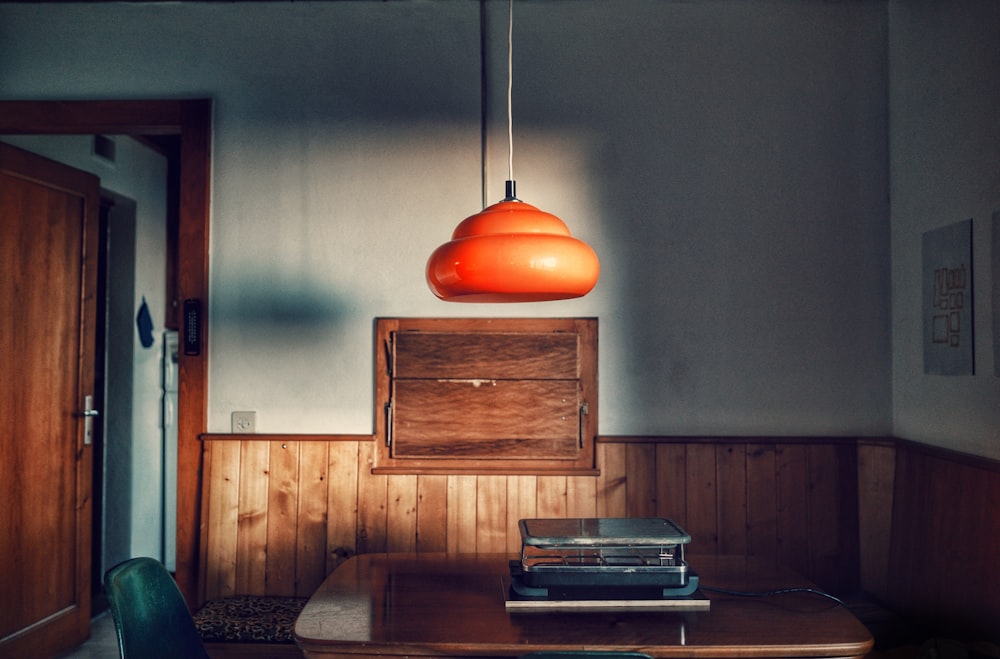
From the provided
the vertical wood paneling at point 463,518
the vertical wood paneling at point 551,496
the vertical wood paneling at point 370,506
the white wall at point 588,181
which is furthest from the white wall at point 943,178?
the vertical wood paneling at point 370,506

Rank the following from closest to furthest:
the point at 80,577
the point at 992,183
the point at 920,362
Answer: the point at 992,183 → the point at 920,362 → the point at 80,577

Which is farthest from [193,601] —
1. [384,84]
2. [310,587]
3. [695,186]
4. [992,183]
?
[992,183]

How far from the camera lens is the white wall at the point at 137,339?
455cm

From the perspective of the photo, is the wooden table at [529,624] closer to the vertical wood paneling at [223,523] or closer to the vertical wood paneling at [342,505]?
the vertical wood paneling at [342,505]

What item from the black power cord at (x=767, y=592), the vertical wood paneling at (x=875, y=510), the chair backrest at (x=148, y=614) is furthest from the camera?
the vertical wood paneling at (x=875, y=510)

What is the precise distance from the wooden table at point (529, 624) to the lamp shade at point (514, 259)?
2.56 feet

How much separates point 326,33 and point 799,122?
2.09 metres

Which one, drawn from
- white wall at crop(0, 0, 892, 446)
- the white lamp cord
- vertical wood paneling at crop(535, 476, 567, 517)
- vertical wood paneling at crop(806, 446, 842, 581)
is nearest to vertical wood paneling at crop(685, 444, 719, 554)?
white wall at crop(0, 0, 892, 446)

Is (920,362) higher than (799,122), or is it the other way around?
(799,122)

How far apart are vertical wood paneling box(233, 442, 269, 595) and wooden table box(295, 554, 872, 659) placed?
1.16 m

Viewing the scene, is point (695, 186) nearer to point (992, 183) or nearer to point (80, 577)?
point (992, 183)

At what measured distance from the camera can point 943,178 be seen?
284 centimetres

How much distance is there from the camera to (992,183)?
2527mm

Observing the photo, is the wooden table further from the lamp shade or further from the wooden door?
the wooden door
